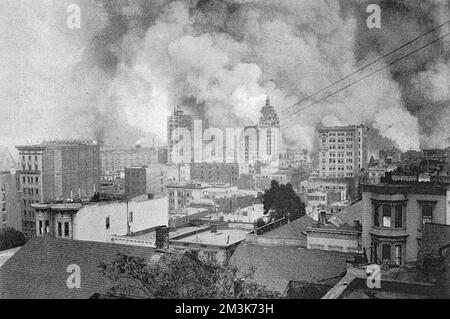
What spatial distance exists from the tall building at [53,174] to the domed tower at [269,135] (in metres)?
10.1

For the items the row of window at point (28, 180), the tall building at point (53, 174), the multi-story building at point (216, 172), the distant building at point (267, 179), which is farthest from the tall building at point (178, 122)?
the row of window at point (28, 180)

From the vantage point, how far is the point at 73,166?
26781 millimetres

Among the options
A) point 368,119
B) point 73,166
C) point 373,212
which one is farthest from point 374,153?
point 73,166

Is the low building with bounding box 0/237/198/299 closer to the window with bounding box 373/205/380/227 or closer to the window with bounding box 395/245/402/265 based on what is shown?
the window with bounding box 373/205/380/227

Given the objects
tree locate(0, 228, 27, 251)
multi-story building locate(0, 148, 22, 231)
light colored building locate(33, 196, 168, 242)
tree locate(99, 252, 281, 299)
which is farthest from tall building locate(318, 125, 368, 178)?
multi-story building locate(0, 148, 22, 231)

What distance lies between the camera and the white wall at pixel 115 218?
16031mm

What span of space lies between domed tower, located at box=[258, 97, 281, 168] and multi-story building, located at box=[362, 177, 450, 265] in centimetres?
328

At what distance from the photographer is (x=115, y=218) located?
1703 cm

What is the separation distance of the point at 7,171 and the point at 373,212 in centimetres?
2171

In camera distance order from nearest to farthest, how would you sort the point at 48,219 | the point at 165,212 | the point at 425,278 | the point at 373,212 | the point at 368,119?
the point at 425,278 → the point at 373,212 → the point at 368,119 → the point at 48,219 → the point at 165,212

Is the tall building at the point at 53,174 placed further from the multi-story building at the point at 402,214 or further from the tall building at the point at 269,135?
the multi-story building at the point at 402,214

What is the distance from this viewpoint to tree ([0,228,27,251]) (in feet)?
73.0

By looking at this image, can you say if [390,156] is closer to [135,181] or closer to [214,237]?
[214,237]
